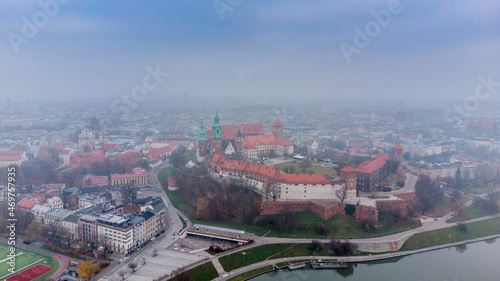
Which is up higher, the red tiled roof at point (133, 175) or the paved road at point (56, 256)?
the red tiled roof at point (133, 175)

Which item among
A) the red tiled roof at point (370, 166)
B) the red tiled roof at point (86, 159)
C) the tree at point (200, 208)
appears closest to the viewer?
the tree at point (200, 208)

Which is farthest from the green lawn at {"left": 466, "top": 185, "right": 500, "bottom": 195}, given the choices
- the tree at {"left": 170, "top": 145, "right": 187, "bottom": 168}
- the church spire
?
the tree at {"left": 170, "top": 145, "right": 187, "bottom": 168}

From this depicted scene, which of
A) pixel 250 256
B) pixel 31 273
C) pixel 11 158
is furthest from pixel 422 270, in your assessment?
pixel 11 158

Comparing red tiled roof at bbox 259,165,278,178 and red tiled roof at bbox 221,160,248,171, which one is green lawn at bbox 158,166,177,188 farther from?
red tiled roof at bbox 259,165,278,178

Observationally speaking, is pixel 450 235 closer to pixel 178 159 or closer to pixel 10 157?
pixel 178 159

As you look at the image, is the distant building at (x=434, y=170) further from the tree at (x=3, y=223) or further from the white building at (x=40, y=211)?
the tree at (x=3, y=223)

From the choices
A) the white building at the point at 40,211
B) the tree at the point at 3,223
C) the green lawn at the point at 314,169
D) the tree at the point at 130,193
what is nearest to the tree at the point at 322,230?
the green lawn at the point at 314,169
